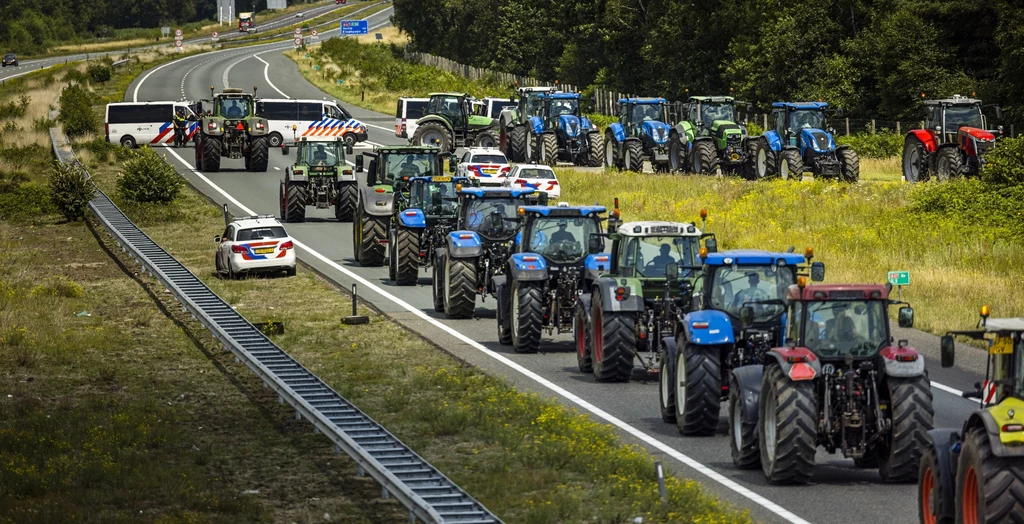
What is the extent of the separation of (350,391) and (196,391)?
8.96 feet

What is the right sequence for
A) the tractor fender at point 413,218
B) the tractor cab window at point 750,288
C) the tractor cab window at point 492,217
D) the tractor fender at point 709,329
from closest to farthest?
the tractor fender at point 709,329 < the tractor cab window at point 750,288 < the tractor cab window at point 492,217 < the tractor fender at point 413,218

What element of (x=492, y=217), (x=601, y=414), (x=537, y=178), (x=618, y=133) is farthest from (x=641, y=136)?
(x=601, y=414)

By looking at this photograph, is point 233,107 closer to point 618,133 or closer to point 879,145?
point 618,133

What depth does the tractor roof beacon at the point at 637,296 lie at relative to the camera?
22.1 m

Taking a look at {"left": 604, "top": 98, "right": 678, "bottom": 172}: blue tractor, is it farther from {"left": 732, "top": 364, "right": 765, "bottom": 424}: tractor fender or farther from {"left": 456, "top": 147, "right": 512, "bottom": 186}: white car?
{"left": 732, "top": 364, "right": 765, "bottom": 424}: tractor fender

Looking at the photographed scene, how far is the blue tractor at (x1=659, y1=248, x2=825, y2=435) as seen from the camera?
60.3 feet

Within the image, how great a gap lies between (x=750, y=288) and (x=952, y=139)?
29.4 meters

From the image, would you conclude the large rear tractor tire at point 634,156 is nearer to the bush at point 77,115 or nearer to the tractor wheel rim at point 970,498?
the bush at point 77,115

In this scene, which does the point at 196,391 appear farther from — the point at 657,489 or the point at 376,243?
the point at 376,243

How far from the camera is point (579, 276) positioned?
25656mm

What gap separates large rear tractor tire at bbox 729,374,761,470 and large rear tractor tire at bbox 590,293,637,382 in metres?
4.62

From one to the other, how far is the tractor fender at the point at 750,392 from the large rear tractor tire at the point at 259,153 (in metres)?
43.4

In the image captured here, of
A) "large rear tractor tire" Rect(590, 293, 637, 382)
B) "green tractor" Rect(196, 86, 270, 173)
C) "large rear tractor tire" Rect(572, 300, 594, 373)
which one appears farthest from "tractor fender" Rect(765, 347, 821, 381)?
"green tractor" Rect(196, 86, 270, 173)

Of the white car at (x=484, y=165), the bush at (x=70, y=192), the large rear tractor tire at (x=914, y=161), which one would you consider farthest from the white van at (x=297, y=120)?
the large rear tractor tire at (x=914, y=161)
